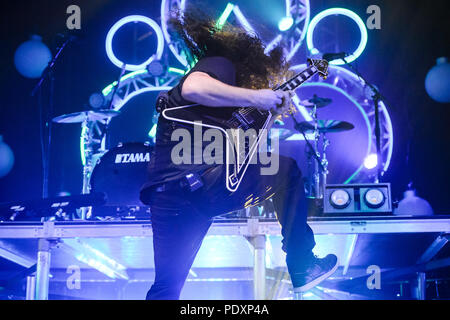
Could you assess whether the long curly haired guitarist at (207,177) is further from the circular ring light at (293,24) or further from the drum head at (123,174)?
the circular ring light at (293,24)

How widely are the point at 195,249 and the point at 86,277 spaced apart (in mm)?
2685

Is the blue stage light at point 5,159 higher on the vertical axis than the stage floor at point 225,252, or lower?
higher

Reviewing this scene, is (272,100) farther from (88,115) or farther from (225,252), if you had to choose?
(88,115)

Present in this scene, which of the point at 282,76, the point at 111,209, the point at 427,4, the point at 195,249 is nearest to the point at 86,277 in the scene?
the point at 111,209

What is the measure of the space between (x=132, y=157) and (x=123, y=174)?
0.17m

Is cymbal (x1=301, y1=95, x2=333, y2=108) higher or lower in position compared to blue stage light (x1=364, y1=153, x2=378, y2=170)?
higher

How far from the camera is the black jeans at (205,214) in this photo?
238 centimetres

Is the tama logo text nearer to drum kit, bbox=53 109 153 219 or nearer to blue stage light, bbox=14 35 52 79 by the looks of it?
drum kit, bbox=53 109 153 219

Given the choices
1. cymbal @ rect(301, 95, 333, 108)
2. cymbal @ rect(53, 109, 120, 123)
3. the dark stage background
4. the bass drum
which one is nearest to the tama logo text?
the bass drum

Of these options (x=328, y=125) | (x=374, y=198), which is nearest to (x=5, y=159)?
(x=328, y=125)

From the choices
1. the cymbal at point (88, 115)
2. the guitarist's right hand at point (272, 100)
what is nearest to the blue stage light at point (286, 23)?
the cymbal at point (88, 115)

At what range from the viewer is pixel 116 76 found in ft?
21.5

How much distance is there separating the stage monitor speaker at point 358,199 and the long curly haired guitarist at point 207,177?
110 cm

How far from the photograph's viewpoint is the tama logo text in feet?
14.8
